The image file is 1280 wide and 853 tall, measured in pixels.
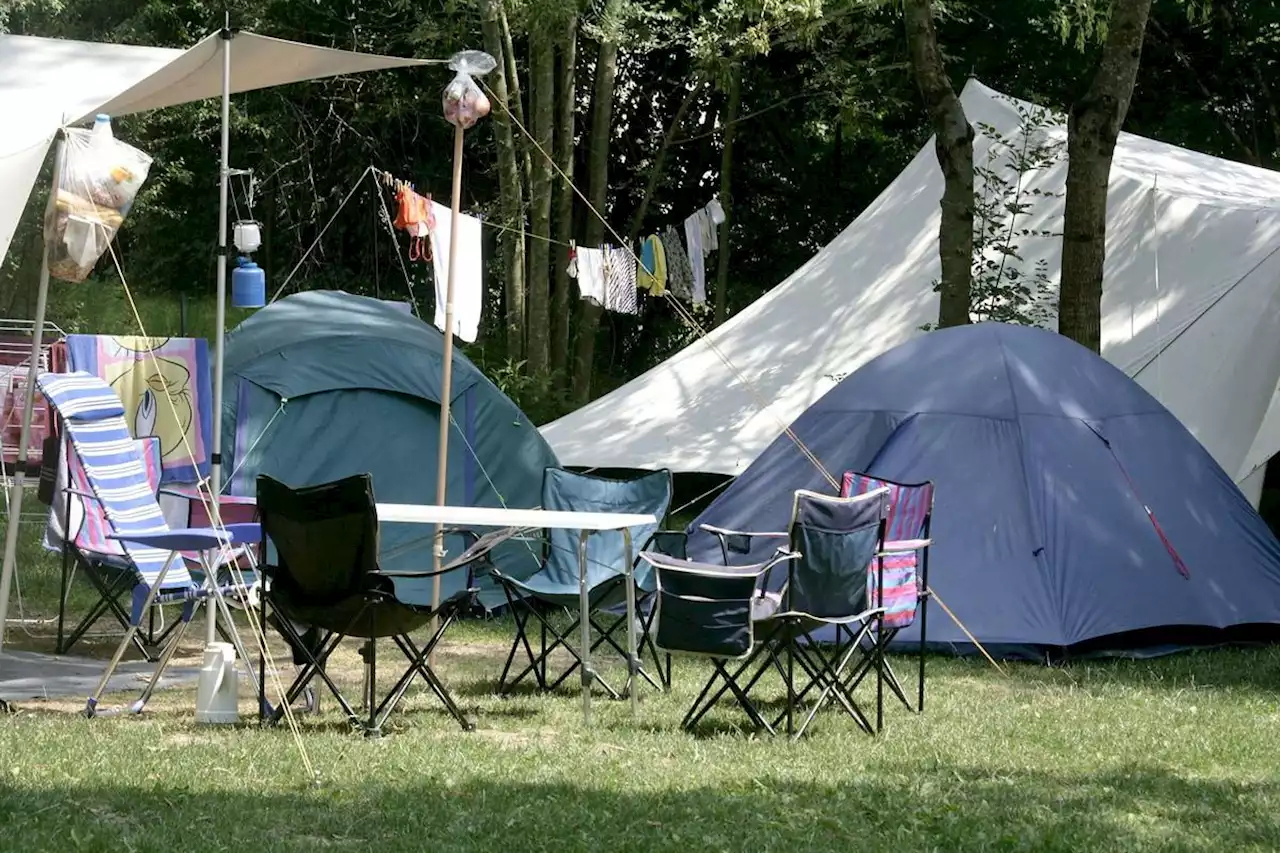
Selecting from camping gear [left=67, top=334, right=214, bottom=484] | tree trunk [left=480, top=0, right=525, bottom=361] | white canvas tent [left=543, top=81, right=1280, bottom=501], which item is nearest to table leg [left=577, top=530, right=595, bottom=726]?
camping gear [left=67, top=334, right=214, bottom=484]

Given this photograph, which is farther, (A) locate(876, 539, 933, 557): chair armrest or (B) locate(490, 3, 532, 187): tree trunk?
(B) locate(490, 3, 532, 187): tree trunk

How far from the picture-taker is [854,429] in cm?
653

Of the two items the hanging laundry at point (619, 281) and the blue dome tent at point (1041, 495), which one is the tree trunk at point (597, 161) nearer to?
the hanging laundry at point (619, 281)

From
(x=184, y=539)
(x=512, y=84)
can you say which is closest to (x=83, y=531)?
(x=184, y=539)

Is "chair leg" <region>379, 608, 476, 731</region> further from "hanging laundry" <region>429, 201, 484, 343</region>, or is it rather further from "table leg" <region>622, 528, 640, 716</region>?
"hanging laundry" <region>429, 201, 484, 343</region>

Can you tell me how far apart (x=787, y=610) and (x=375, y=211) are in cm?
1024

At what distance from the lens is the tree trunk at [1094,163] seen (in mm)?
7453

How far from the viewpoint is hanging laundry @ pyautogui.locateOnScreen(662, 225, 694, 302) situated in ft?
35.4

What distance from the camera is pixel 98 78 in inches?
194

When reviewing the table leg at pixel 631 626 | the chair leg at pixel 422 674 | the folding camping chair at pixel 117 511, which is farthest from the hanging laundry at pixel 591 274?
the chair leg at pixel 422 674

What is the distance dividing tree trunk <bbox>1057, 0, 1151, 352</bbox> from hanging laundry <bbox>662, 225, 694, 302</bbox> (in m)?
3.62

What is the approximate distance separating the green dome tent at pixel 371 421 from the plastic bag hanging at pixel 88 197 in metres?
2.24

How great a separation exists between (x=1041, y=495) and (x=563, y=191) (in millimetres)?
6351

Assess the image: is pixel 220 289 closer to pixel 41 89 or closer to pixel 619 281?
pixel 41 89
